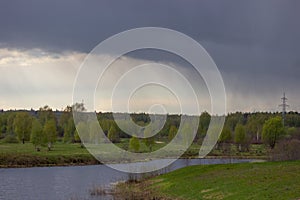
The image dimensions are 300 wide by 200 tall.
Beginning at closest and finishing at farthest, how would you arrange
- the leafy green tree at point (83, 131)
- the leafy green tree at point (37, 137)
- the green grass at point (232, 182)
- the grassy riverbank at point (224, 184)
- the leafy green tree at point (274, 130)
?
1. the green grass at point (232, 182)
2. the grassy riverbank at point (224, 184)
3. the leafy green tree at point (274, 130)
4. the leafy green tree at point (37, 137)
5. the leafy green tree at point (83, 131)

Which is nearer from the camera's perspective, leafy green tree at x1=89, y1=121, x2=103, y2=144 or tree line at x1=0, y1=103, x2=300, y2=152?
tree line at x1=0, y1=103, x2=300, y2=152

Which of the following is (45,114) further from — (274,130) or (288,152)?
(288,152)

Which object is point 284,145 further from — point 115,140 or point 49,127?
point 115,140

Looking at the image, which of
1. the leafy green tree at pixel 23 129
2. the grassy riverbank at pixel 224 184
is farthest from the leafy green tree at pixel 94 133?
the grassy riverbank at pixel 224 184

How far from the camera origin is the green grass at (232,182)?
3284 cm

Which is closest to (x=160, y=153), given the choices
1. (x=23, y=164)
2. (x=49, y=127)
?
(x=49, y=127)

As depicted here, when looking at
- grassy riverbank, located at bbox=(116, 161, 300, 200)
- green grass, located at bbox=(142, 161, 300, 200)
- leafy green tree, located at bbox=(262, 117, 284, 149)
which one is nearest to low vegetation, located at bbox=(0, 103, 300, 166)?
leafy green tree, located at bbox=(262, 117, 284, 149)

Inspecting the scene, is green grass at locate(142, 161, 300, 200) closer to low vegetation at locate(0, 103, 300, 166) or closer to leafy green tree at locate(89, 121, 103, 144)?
low vegetation at locate(0, 103, 300, 166)

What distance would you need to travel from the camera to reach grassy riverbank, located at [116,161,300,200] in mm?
33078

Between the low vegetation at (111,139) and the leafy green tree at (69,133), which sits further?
the leafy green tree at (69,133)

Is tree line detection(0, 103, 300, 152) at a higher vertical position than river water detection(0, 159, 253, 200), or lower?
higher

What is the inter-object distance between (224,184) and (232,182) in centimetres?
66

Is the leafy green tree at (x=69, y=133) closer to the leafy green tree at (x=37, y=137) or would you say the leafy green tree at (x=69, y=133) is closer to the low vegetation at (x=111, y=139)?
the low vegetation at (x=111, y=139)

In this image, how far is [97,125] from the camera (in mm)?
116188
